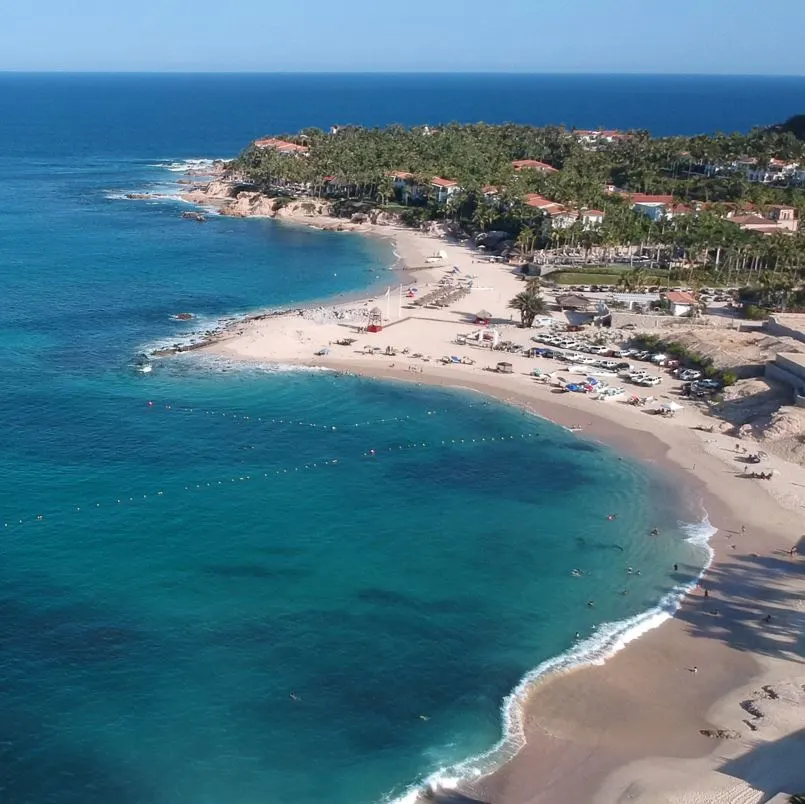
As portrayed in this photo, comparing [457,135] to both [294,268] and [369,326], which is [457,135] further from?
[369,326]

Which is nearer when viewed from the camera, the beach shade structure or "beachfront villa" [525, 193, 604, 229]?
the beach shade structure

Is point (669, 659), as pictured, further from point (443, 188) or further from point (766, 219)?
point (443, 188)

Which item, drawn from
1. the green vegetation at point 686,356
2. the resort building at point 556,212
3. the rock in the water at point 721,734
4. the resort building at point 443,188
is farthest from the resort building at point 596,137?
the rock in the water at point 721,734

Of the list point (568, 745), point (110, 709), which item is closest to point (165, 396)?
point (110, 709)

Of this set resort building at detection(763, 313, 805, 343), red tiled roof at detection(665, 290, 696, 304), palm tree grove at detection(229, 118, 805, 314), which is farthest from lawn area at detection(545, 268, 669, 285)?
resort building at detection(763, 313, 805, 343)

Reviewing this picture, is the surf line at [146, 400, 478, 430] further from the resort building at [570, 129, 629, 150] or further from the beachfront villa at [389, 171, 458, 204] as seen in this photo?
the resort building at [570, 129, 629, 150]

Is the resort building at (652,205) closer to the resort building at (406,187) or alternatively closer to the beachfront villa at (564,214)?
the beachfront villa at (564,214)
